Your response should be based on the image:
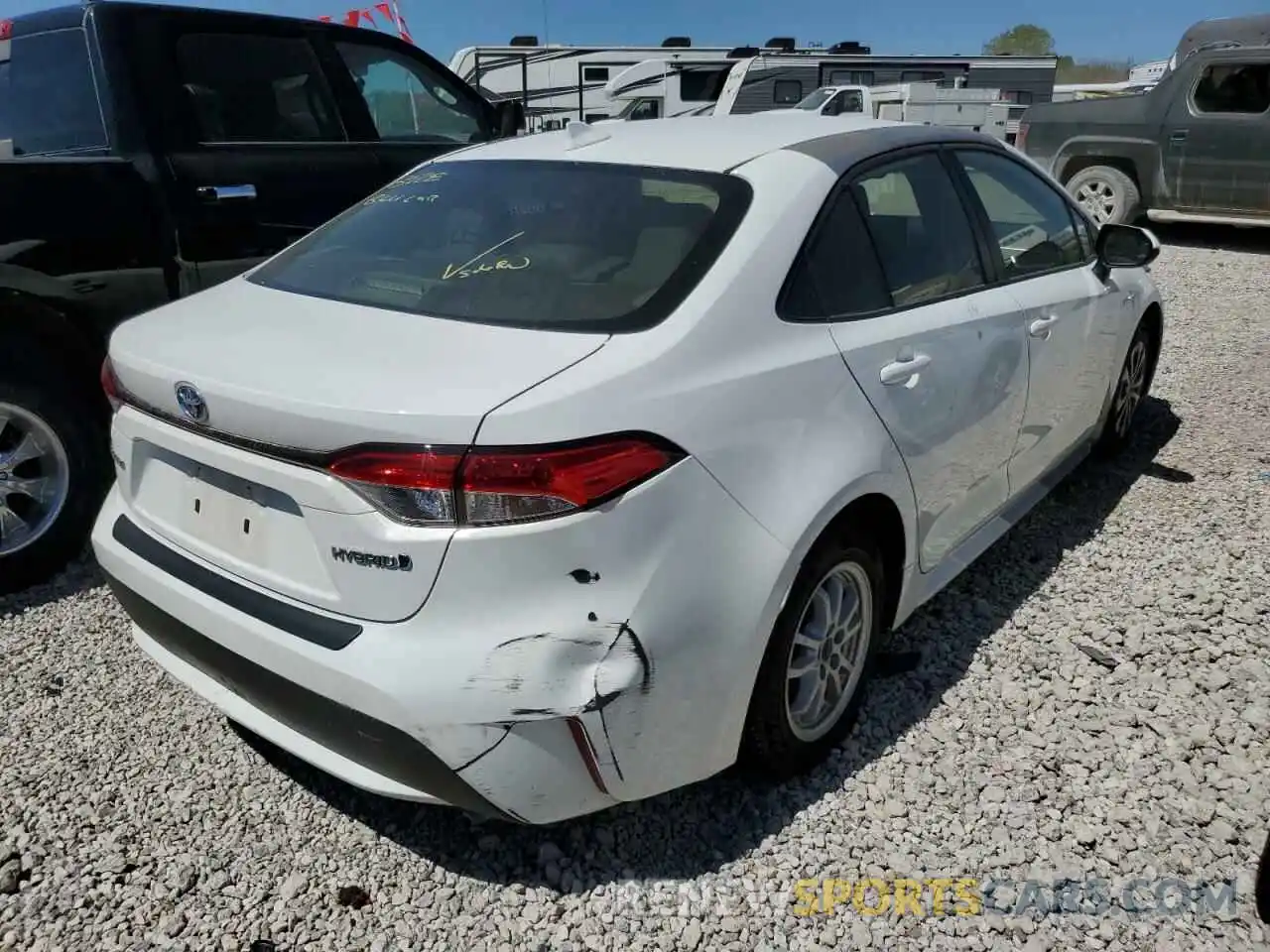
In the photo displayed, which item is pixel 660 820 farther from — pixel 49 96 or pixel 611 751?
pixel 49 96

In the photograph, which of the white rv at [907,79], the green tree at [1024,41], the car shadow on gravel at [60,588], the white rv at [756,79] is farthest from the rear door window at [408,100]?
the green tree at [1024,41]

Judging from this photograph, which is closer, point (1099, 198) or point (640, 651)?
point (640, 651)

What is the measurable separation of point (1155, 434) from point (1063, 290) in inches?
77.2

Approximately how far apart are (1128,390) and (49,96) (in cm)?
483

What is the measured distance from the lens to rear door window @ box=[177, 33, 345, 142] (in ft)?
13.1

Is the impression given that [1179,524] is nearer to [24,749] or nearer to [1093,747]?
[1093,747]

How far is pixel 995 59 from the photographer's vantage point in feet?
73.9

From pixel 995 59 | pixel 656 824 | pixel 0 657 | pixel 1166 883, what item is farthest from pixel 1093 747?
pixel 995 59

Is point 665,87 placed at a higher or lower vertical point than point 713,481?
lower

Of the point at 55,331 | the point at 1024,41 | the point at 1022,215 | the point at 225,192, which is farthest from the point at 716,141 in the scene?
the point at 1024,41

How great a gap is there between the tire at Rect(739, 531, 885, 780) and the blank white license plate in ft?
3.64

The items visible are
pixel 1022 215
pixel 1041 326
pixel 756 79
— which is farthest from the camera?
pixel 756 79

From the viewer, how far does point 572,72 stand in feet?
71.9

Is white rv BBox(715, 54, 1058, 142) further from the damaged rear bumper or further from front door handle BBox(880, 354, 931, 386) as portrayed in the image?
the damaged rear bumper
